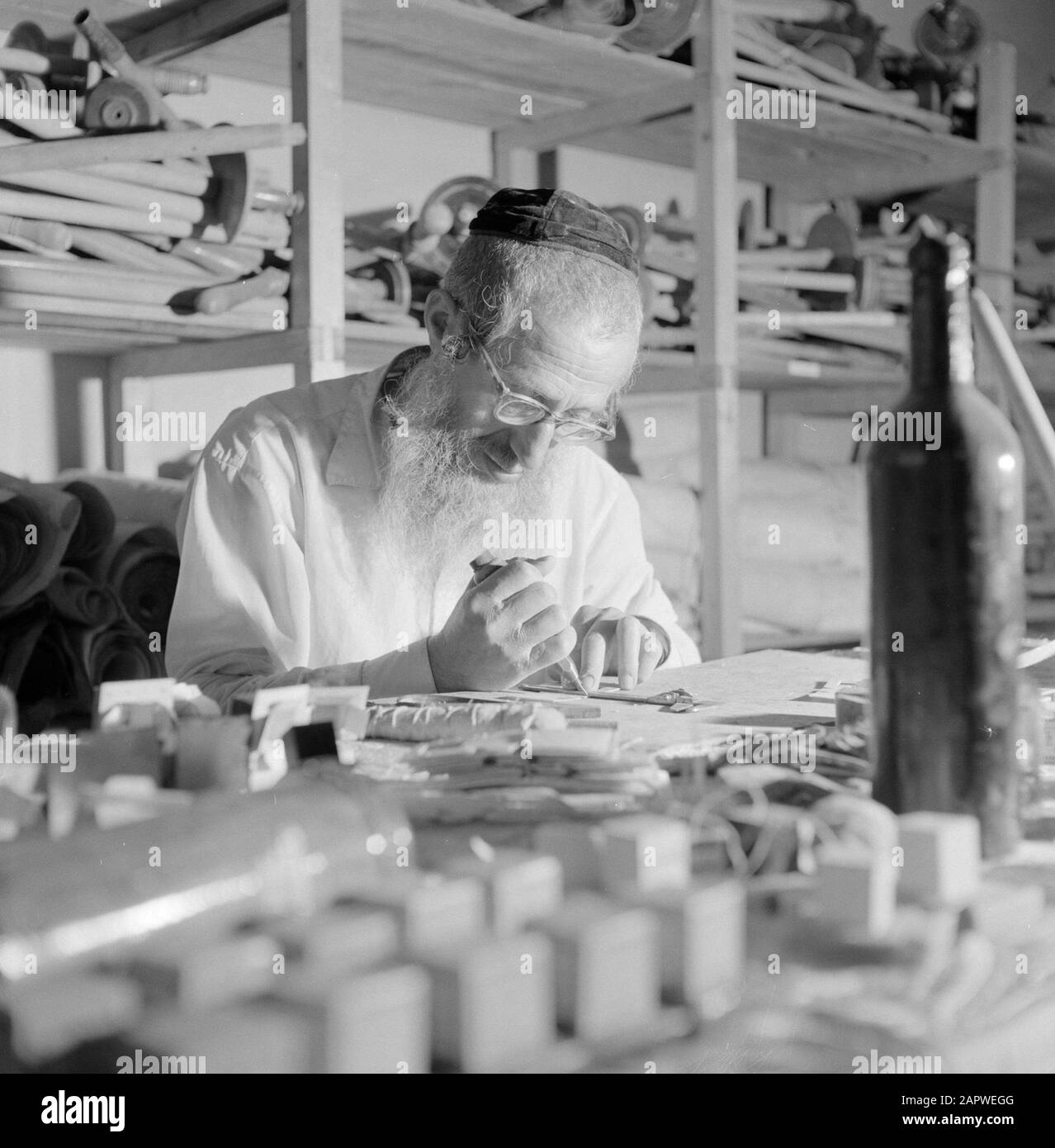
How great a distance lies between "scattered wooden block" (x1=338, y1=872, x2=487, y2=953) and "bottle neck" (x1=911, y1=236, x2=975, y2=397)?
0.33 metres

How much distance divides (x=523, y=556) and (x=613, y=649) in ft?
1.82

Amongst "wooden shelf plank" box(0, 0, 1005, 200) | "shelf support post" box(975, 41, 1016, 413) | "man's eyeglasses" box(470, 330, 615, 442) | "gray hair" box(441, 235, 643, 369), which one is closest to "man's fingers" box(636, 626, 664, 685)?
"man's eyeglasses" box(470, 330, 615, 442)

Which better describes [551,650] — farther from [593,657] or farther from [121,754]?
[121,754]

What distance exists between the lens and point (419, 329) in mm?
2545

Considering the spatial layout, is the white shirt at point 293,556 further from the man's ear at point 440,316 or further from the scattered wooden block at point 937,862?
the scattered wooden block at point 937,862

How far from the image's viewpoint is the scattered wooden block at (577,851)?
568 mm

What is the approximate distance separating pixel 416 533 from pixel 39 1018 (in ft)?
5.01

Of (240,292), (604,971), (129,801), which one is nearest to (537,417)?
(240,292)

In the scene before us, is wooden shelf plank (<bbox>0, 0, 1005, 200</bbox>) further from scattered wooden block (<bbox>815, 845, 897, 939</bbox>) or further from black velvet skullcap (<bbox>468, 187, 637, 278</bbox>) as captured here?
scattered wooden block (<bbox>815, 845, 897, 939</bbox>)

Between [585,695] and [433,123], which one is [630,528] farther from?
[433,123]

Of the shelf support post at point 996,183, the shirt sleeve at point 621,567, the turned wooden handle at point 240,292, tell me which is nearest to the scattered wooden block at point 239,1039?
the shirt sleeve at point 621,567

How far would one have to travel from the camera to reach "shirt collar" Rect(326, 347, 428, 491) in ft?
6.37

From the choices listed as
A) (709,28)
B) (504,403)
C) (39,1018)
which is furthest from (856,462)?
(39,1018)

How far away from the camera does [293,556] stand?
1.86m
